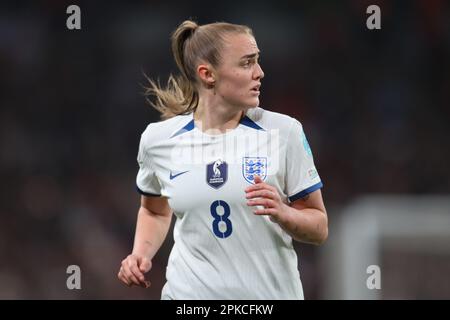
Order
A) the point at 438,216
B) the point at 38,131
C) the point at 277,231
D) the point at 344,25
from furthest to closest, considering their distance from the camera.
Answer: the point at 344,25
the point at 38,131
the point at 438,216
the point at 277,231

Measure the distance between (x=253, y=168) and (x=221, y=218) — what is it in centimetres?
24

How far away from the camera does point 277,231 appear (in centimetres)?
354

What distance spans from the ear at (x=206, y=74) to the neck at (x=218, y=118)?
0.26ft

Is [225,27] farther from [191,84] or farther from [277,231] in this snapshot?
[277,231]

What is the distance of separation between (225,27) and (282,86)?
19.1 ft

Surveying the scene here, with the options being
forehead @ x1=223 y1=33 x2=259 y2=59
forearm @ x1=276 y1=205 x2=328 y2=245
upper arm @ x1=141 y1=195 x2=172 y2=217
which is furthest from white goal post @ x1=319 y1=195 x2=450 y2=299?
forehead @ x1=223 y1=33 x2=259 y2=59

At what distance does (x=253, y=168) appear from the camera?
3539 mm

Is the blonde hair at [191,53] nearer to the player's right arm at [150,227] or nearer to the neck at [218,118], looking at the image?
the neck at [218,118]

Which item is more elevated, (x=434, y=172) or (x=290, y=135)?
(x=290, y=135)

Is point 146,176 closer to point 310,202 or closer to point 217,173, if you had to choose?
point 217,173

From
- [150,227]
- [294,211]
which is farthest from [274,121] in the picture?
[150,227]

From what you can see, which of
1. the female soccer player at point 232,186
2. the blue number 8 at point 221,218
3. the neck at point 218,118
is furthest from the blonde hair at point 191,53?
the blue number 8 at point 221,218

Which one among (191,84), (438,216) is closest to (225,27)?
(191,84)

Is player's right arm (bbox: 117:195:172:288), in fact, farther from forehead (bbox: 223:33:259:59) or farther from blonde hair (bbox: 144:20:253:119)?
forehead (bbox: 223:33:259:59)
